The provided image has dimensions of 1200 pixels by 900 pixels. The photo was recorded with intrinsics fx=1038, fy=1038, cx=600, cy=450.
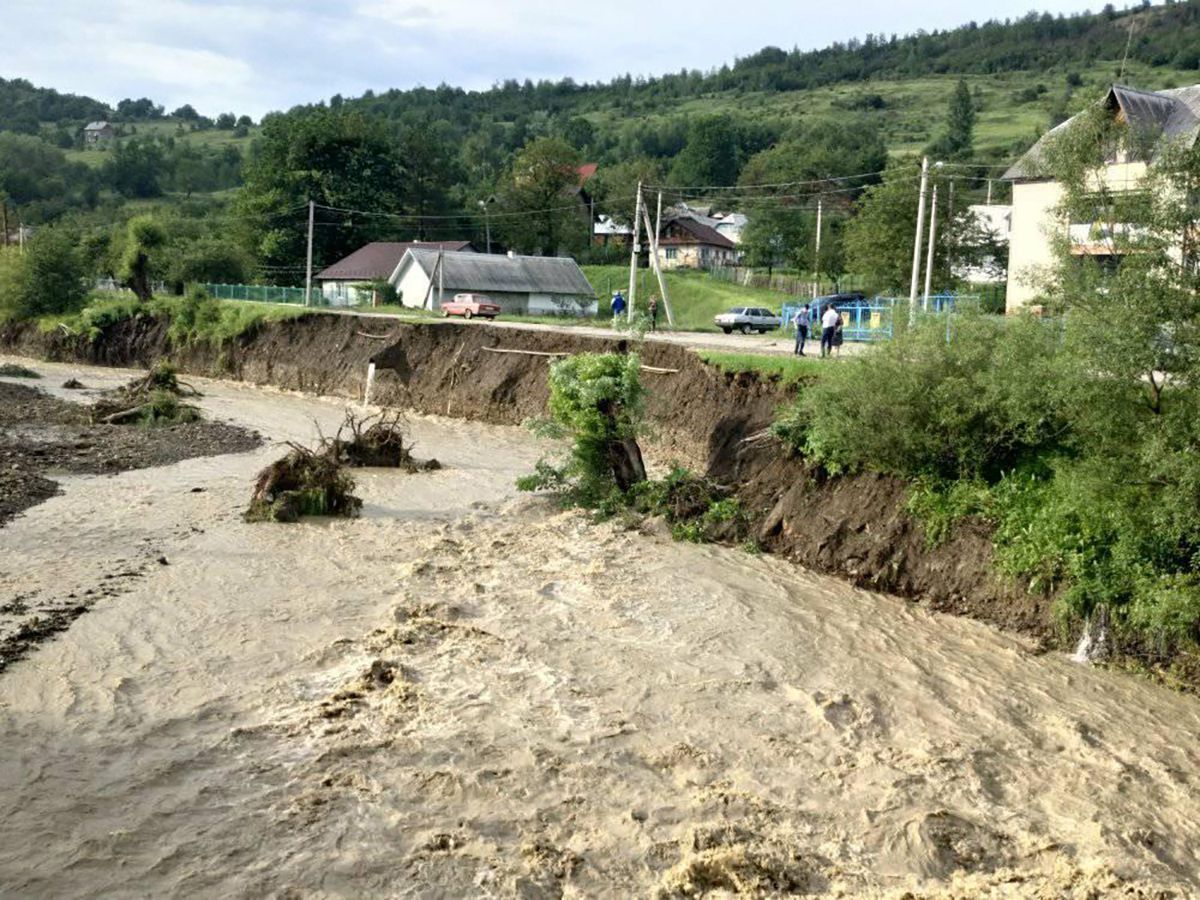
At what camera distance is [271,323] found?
47625mm

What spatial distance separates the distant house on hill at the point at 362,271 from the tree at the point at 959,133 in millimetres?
64795

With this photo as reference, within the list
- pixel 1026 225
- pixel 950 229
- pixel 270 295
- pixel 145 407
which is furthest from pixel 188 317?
pixel 1026 225

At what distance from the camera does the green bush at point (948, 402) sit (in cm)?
1495

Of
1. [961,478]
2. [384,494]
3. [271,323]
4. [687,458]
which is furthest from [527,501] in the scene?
[271,323]

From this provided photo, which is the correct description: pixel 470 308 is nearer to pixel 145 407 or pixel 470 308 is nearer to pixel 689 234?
pixel 145 407

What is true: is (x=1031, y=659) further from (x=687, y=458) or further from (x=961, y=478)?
(x=687, y=458)

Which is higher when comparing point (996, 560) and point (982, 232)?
point (982, 232)

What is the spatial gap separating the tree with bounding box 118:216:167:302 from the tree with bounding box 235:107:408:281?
17485 mm

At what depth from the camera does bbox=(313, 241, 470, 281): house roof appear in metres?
68.1

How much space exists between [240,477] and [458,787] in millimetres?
16591

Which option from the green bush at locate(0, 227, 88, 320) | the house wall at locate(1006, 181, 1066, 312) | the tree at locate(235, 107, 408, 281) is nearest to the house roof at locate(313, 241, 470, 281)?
the tree at locate(235, 107, 408, 281)

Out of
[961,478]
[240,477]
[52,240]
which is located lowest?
[240,477]

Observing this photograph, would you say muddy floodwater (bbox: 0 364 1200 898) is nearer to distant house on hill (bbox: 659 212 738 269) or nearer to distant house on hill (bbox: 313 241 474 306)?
distant house on hill (bbox: 313 241 474 306)

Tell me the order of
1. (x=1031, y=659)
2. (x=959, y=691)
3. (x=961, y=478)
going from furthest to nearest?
(x=961, y=478), (x=1031, y=659), (x=959, y=691)
